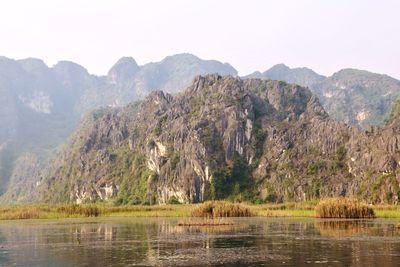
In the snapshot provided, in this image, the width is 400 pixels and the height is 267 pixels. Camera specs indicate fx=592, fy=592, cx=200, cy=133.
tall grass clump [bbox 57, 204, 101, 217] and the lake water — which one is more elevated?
tall grass clump [bbox 57, 204, 101, 217]

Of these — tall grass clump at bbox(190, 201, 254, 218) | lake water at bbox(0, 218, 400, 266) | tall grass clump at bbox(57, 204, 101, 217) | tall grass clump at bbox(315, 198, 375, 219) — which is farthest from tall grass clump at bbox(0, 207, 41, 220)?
tall grass clump at bbox(315, 198, 375, 219)

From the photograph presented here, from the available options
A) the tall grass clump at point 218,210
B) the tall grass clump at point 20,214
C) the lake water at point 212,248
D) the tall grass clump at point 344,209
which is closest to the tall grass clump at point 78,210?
the tall grass clump at point 20,214

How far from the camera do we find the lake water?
3778cm

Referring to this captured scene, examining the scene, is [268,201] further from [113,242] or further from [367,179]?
[113,242]

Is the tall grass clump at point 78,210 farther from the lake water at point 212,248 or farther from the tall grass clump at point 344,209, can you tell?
the tall grass clump at point 344,209

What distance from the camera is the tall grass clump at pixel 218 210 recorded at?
293 feet

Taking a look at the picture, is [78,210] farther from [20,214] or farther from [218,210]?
[218,210]

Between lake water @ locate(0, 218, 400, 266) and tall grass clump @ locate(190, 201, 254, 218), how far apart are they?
25169mm

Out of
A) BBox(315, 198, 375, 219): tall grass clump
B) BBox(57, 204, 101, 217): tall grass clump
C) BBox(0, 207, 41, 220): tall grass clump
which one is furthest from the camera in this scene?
BBox(57, 204, 101, 217): tall grass clump

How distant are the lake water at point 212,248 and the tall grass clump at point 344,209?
689 inches

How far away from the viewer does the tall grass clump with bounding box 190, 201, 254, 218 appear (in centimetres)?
8944

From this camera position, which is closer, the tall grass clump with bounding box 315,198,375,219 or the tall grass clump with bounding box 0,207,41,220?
the tall grass clump with bounding box 315,198,375,219

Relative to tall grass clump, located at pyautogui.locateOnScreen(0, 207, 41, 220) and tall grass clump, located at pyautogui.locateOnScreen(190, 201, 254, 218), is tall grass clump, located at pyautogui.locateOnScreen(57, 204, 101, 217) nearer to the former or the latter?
tall grass clump, located at pyautogui.locateOnScreen(0, 207, 41, 220)

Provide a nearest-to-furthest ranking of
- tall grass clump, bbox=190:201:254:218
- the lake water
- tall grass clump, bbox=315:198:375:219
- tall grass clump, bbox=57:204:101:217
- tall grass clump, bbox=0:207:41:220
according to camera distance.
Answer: the lake water → tall grass clump, bbox=315:198:375:219 → tall grass clump, bbox=190:201:254:218 → tall grass clump, bbox=0:207:41:220 → tall grass clump, bbox=57:204:101:217
